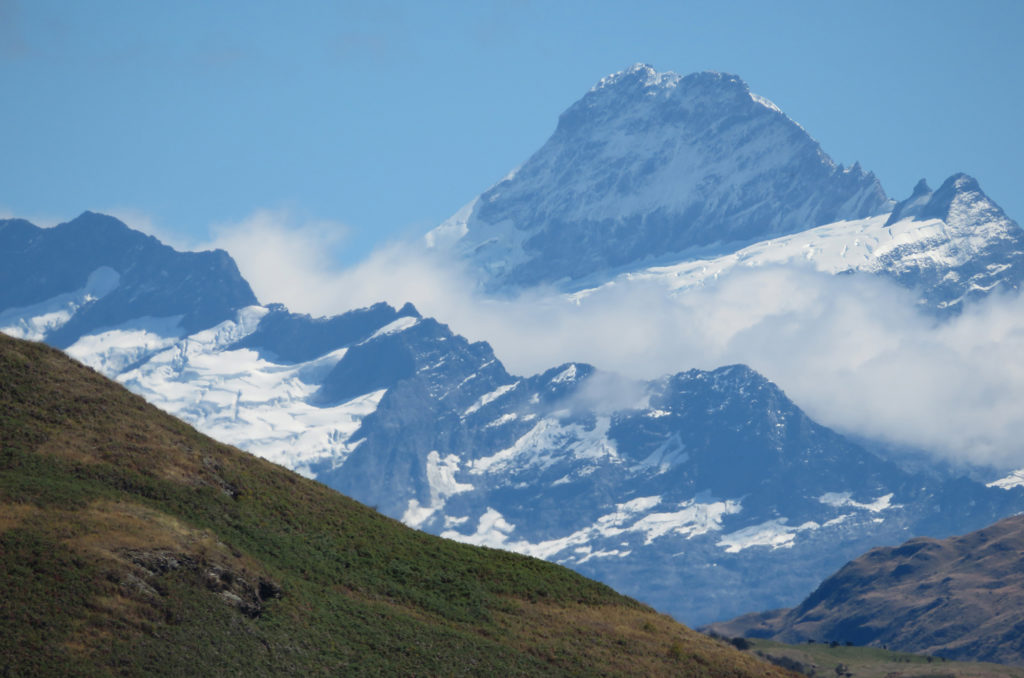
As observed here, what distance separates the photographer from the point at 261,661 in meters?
77.9

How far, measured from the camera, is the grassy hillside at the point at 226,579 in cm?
7356

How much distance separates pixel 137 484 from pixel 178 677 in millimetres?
20139

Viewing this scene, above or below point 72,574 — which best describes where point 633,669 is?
below

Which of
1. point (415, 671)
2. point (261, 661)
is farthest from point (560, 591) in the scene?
point (261, 661)

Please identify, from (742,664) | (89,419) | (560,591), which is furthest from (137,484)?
(742,664)

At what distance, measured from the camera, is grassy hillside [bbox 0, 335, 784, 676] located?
73562 millimetres

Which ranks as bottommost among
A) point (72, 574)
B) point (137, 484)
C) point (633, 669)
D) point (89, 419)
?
point (633, 669)

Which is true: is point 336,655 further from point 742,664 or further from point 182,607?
point 742,664

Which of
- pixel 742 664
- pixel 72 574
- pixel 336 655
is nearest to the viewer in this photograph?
pixel 72 574

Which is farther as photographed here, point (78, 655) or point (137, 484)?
point (137, 484)

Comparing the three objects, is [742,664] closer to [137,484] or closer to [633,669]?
[633,669]

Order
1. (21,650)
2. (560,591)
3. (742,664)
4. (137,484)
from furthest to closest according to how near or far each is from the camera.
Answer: (560,591), (742,664), (137,484), (21,650)

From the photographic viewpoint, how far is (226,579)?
81.9m

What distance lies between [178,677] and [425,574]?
1163 inches
